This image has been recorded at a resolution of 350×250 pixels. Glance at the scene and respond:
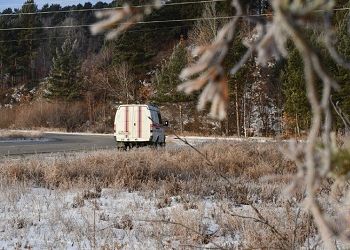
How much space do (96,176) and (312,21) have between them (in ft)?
27.1

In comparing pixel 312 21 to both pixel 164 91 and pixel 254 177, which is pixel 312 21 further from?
pixel 164 91

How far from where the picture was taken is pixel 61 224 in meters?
5.20

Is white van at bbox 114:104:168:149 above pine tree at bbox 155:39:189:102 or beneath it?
beneath

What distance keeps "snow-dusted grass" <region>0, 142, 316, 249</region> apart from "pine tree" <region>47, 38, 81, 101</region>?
46.5 metres

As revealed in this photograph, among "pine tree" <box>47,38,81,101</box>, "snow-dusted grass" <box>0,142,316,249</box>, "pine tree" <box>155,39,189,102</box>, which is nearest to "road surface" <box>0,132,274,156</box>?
"snow-dusted grass" <box>0,142,316,249</box>

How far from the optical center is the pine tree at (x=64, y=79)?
56.4 meters

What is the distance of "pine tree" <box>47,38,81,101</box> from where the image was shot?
56438 mm

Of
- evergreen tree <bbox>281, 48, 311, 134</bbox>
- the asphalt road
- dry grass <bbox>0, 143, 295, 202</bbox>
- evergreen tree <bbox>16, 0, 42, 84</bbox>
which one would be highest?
evergreen tree <bbox>16, 0, 42, 84</bbox>

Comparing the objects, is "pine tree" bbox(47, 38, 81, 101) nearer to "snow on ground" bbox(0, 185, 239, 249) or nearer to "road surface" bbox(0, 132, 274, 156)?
"road surface" bbox(0, 132, 274, 156)

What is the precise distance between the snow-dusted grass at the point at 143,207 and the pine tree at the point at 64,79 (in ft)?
153

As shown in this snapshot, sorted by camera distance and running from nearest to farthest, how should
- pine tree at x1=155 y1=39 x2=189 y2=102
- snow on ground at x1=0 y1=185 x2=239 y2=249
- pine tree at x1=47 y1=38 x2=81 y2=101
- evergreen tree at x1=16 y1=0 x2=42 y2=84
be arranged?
snow on ground at x1=0 y1=185 x2=239 y2=249 → pine tree at x1=155 y1=39 x2=189 y2=102 → pine tree at x1=47 y1=38 x2=81 y2=101 → evergreen tree at x1=16 y1=0 x2=42 y2=84

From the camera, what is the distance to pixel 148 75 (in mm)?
59812

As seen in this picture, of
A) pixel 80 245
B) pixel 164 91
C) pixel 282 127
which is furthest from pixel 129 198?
pixel 164 91

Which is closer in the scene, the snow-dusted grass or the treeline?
the snow-dusted grass
